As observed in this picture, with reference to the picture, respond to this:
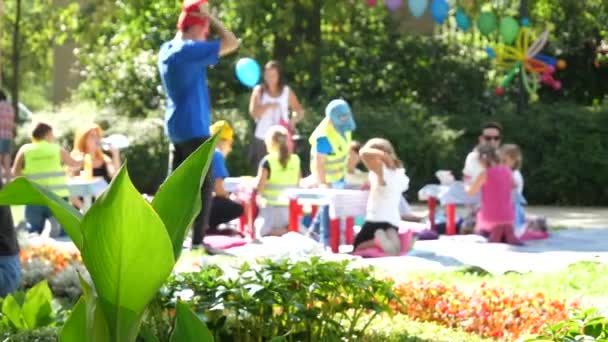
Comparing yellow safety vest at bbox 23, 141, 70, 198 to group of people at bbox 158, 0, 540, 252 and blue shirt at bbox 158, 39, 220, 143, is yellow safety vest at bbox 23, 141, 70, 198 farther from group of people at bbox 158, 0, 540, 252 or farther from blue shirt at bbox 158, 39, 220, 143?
blue shirt at bbox 158, 39, 220, 143

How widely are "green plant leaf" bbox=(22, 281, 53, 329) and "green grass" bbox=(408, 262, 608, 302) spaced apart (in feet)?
10.5

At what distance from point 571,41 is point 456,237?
12.4 m

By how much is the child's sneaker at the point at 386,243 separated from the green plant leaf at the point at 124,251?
7.60m

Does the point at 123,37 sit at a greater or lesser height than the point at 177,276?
greater

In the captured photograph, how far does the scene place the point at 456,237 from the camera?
40.8 feet

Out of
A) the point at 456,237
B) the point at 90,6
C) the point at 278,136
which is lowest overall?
the point at 456,237

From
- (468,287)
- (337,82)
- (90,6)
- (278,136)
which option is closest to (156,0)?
(90,6)

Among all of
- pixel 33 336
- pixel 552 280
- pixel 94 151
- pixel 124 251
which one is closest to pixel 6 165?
pixel 94 151

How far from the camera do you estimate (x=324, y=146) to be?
12586 millimetres

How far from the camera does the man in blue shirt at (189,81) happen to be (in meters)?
9.73

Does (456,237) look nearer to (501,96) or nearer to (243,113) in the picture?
(243,113)

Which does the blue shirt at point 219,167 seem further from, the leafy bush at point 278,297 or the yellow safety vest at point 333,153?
the leafy bush at point 278,297

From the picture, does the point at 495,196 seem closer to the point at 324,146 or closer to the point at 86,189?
the point at 324,146

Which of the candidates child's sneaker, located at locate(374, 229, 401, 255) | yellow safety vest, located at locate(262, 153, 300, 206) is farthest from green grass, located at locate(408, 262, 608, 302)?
yellow safety vest, located at locate(262, 153, 300, 206)
